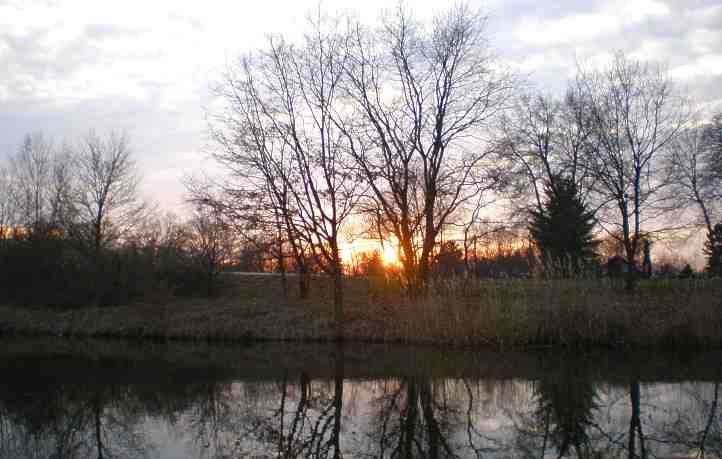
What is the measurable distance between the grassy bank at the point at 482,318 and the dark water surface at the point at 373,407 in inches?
48.4

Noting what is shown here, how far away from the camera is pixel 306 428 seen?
7980mm

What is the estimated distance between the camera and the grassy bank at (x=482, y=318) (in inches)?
621

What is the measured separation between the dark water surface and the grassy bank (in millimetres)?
1231

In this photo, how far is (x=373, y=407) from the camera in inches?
364

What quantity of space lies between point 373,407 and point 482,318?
8.49 m

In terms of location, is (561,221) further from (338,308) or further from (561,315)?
(561,315)

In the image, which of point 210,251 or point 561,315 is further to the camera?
point 210,251

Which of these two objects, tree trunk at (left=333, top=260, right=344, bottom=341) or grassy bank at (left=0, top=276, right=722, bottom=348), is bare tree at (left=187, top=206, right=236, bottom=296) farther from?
tree trunk at (left=333, top=260, right=344, bottom=341)

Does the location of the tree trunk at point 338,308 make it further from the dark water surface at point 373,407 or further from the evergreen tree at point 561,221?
the evergreen tree at point 561,221

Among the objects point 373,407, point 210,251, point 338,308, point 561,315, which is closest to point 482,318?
point 561,315

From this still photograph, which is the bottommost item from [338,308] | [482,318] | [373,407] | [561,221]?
[373,407]

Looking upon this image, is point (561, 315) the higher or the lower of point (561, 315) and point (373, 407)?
the higher

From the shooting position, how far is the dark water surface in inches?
276

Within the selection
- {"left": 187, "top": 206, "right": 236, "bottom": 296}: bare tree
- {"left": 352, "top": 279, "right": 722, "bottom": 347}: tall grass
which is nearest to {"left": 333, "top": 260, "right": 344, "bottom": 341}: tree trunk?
{"left": 352, "top": 279, "right": 722, "bottom": 347}: tall grass
